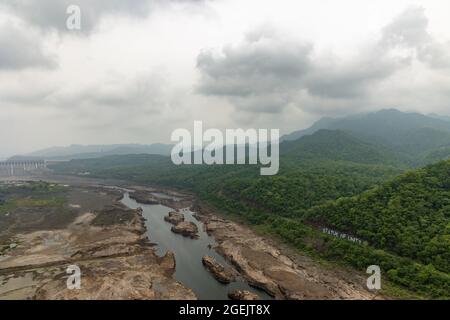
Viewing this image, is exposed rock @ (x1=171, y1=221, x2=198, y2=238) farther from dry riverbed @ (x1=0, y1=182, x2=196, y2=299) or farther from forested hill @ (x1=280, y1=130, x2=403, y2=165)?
forested hill @ (x1=280, y1=130, x2=403, y2=165)

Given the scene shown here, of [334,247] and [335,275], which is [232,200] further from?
[335,275]

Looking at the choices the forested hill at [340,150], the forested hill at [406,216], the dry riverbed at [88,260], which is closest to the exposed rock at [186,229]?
the dry riverbed at [88,260]

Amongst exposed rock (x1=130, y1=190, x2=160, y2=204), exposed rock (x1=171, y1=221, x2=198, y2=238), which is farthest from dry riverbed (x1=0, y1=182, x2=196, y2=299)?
exposed rock (x1=130, y1=190, x2=160, y2=204)

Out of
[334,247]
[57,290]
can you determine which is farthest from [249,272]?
[57,290]

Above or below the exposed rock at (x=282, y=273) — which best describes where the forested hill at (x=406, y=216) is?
above

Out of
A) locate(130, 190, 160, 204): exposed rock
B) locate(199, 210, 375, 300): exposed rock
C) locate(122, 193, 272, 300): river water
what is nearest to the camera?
locate(199, 210, 375, 300): exposed rock

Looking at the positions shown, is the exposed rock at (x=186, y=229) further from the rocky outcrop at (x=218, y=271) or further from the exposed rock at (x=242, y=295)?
the exposed rock at (x=242, y=295)
